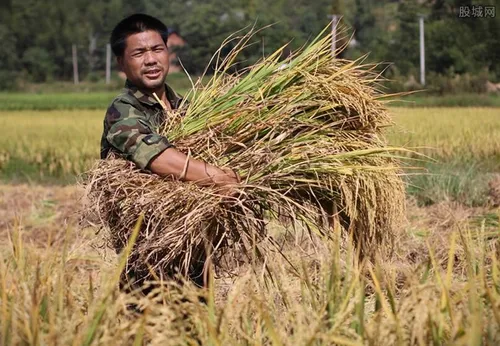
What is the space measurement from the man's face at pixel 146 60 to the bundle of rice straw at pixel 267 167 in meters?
0.15

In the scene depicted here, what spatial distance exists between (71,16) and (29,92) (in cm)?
922

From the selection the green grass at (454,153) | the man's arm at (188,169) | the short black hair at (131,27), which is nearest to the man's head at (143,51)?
the short black hair at (131,27)

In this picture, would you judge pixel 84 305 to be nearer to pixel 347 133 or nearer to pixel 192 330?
pixel 192 330

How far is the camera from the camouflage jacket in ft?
9.15

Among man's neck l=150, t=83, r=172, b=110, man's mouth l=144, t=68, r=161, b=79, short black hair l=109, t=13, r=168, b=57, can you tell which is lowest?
man's neck l=150, t=83, r=172, b=110

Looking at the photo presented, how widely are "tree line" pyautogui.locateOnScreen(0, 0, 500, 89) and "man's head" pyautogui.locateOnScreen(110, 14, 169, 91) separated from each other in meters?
24.3

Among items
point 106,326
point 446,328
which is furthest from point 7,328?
point 446,328

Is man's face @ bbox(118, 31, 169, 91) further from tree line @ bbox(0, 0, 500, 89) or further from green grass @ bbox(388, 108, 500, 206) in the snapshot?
tree line @ bbox(0, 0, 500, 89)

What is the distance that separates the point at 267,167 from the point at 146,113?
1.74ft

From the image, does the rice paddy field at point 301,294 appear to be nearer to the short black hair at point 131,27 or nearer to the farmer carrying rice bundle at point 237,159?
the farmer carrying rice bundle at point 237,159

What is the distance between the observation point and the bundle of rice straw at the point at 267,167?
8.98 feet

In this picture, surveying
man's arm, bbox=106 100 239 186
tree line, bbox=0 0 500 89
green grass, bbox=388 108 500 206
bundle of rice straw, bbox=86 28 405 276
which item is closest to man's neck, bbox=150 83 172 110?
bundle of rice straw, bbox=86 28 405 276

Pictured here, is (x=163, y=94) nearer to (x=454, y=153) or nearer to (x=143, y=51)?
(x=143, y=51)

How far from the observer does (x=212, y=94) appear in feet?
10.1
